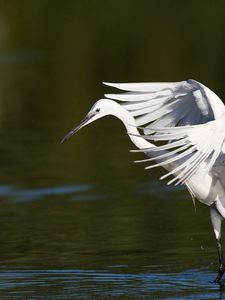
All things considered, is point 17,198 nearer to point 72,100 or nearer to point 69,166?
point 69,166

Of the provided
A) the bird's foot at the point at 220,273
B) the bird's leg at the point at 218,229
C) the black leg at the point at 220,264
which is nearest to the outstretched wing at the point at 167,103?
the bird's leg at the point at 218,229

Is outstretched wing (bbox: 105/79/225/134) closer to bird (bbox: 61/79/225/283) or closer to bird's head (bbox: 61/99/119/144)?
bird (bbox: 61/79/225/283)

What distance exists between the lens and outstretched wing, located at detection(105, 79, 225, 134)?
1018 cm

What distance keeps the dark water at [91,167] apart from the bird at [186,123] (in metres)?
0.65

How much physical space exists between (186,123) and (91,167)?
13.4ft

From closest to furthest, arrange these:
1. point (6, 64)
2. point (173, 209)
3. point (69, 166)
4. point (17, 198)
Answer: point (173, 209) → point (17, 198) → point (69, 166) → point (6, 64)

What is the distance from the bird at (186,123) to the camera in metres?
8.59

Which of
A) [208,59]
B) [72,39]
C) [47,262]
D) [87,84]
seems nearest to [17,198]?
[47,262]

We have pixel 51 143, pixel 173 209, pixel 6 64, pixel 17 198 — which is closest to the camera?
pixel 173 209

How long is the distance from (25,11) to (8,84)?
20.9ft

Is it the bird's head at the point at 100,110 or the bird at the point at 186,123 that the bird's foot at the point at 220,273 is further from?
the bird's head at the point at 100,110

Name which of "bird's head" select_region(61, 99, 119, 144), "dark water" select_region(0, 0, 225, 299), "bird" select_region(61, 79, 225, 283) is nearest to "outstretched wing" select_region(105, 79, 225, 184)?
"bird" select_region(61, 79, 225, 283)

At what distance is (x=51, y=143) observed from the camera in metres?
16.0

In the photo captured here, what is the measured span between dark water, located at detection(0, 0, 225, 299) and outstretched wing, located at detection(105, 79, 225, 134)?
3.77ft
